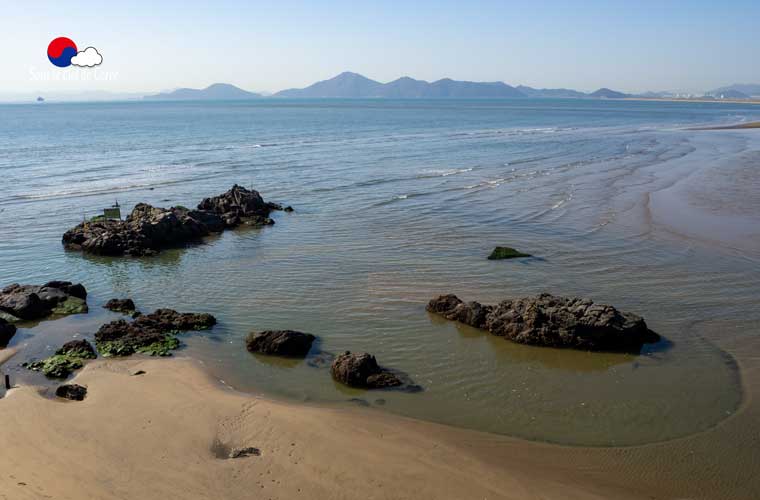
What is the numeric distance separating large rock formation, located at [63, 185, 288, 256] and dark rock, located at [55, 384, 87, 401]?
39.1 ft

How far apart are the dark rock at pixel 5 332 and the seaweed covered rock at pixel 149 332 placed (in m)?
2.34

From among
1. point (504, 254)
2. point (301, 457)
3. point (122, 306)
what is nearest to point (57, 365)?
point (122, 306)

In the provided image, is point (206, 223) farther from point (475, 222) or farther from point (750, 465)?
point (750, 465)

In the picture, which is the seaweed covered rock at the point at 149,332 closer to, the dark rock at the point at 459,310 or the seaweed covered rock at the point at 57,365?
the seaweed covered rock at the point at 57,365

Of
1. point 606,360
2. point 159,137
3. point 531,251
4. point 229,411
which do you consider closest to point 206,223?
point 531,251

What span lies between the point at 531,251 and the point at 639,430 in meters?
12.6

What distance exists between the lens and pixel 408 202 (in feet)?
114

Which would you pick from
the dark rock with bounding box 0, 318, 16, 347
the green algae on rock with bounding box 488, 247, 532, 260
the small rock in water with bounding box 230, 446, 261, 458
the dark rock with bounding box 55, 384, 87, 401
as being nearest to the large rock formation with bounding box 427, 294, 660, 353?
the green algae on rock with bounding box 488, 247, 532, 260

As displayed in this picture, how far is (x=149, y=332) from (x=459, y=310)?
8.29m

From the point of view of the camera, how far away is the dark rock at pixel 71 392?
42.7 feet

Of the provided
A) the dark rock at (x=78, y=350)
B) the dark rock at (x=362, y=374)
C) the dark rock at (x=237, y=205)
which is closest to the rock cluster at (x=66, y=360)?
the dark rock at (x=78, y=350)

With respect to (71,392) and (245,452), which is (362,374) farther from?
(71,392)

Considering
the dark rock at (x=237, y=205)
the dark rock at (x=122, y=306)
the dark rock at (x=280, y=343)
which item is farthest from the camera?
the dark rock at (x=237, y=205)

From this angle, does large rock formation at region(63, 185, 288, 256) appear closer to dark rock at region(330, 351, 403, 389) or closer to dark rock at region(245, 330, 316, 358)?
dark rock at region(245, 330, 316, 358)
